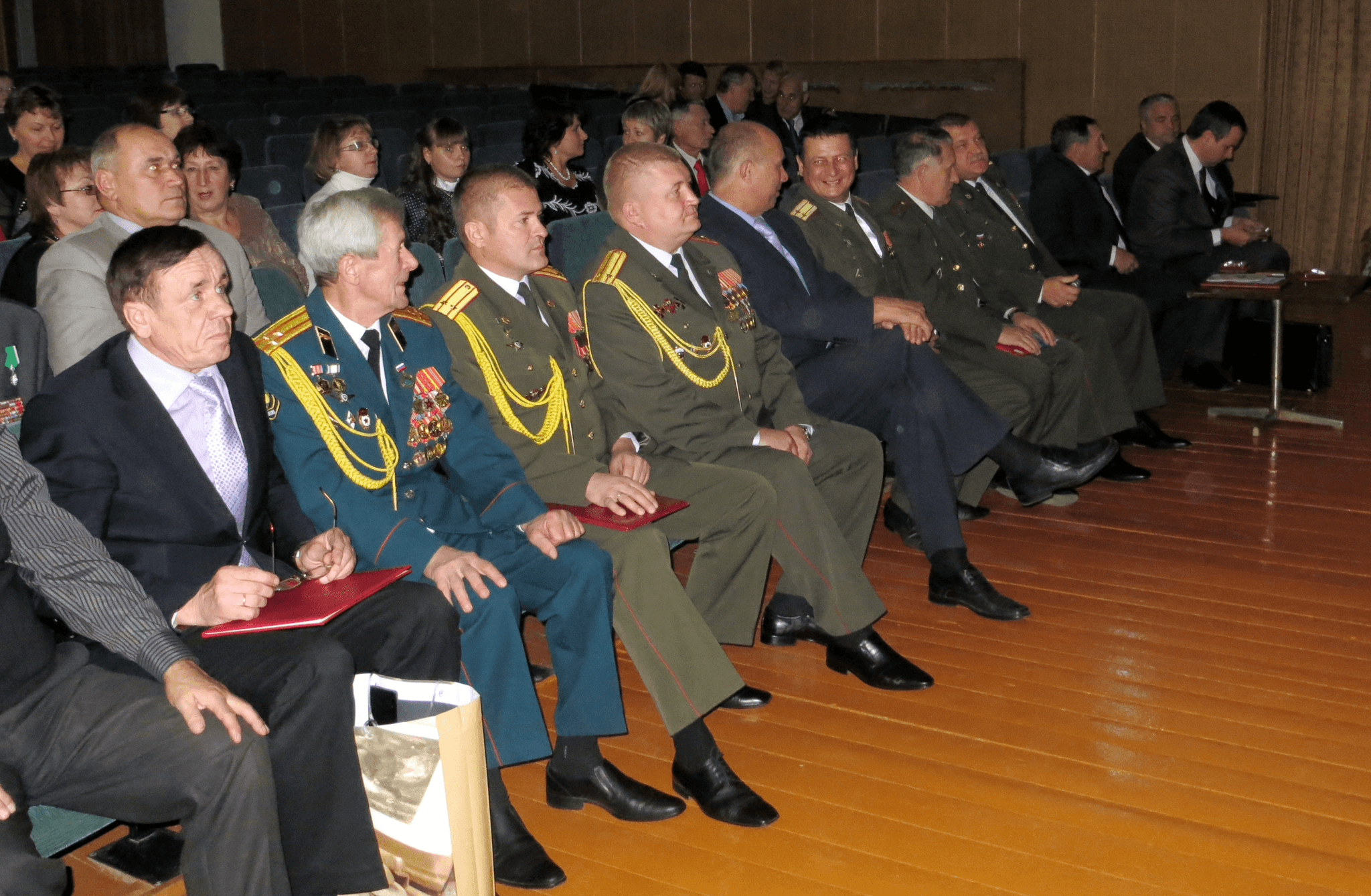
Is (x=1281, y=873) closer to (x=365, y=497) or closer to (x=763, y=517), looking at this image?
(x=763, y=517)

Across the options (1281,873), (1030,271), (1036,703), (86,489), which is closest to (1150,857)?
(1281,873)

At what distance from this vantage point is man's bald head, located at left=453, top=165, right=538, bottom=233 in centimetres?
265

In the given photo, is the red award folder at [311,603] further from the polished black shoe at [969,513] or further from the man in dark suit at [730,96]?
the man in dark suit at [730,96]

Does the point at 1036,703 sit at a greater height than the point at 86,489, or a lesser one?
lesser

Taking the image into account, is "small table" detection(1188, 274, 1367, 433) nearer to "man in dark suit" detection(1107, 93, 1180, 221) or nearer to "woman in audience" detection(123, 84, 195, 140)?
"man in dark suit" detection(1107, 93, 1180, 221)

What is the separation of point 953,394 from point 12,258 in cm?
242

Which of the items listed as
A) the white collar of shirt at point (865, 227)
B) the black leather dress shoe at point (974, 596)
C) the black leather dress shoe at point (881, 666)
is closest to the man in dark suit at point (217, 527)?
the black leather dress shoe at point (881, 666)

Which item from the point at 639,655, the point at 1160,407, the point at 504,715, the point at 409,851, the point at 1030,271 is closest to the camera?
the point at 409,851

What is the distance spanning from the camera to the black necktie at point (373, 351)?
7.89 ft

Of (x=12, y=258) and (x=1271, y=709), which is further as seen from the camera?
(x=12, y=258)

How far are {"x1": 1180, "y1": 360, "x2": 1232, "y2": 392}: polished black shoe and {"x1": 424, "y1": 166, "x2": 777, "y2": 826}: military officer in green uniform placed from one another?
11.3 feet

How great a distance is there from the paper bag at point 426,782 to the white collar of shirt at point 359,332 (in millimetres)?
706

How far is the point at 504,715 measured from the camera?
7.43 feet

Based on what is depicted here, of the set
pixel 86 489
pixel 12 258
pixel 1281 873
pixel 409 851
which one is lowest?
pixel 1281 873
